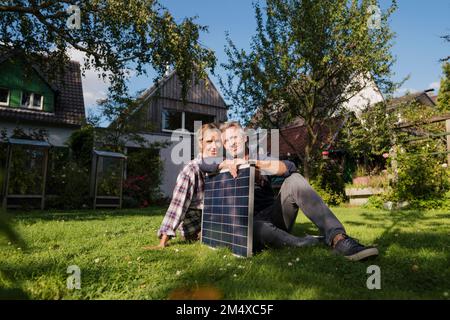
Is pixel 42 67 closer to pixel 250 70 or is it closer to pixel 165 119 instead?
pixel 250 70

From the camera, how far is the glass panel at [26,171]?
979 centimetres

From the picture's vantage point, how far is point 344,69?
39.5 feet

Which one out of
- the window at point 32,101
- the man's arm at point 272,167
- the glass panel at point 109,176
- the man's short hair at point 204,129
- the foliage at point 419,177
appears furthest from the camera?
the window at point 32,101

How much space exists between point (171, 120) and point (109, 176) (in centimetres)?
795

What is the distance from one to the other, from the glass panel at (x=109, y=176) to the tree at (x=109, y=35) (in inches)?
129

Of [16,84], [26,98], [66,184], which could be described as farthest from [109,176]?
[16,84]

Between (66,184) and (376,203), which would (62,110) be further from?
(376,203)

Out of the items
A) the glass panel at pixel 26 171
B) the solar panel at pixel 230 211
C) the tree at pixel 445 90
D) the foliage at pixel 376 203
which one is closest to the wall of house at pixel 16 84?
the glass panel at pixel 26 171

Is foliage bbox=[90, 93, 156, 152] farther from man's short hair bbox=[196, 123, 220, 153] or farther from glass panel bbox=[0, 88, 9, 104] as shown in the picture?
man's short hair bbox=[196, 123, 220, 153]

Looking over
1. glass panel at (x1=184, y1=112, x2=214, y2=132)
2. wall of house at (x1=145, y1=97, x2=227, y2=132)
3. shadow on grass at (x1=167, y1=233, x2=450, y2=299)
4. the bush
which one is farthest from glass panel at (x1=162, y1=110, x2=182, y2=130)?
shadow on grass at (x1=167, y1=233, x2=450, y2=299)

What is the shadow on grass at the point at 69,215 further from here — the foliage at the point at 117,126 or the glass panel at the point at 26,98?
the glass panel at the point at 26,98

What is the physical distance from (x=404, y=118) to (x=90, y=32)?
9.47 metres

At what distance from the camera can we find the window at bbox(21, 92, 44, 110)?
52.1 ft
